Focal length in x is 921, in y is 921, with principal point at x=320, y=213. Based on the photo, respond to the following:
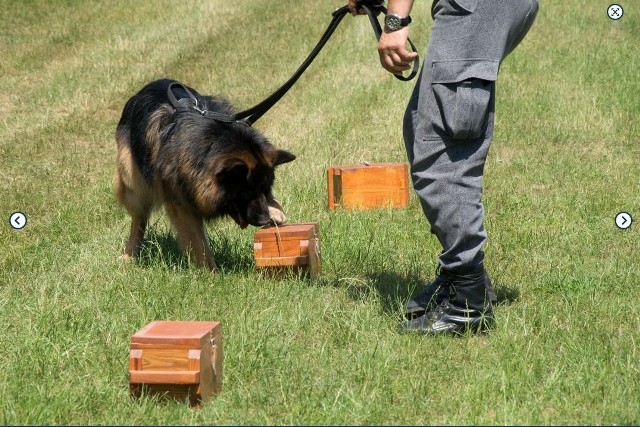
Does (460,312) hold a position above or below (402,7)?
below

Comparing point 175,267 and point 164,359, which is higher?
point 164,359

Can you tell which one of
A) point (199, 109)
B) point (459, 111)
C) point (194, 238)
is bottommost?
point (194, 238)

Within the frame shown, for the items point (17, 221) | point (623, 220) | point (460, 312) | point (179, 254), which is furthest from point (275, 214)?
point (623, 220)

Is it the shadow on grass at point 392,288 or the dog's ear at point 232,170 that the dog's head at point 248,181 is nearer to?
the dog's ear at point 232,170

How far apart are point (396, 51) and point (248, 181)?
1.58 metres

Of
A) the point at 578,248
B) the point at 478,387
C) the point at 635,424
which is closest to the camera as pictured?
the point at 635,424

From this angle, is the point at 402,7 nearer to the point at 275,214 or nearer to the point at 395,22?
the point at 395,22

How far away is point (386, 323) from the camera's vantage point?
479cm

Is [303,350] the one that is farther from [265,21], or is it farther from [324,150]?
[265,21]

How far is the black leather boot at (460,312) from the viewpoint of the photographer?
4.67m

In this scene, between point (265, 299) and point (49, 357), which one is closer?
point (49, 357)

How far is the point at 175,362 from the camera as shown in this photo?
146 inches

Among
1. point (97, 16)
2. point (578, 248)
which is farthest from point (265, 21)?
point (578, 248)

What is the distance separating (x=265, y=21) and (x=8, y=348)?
12324 millimetres
